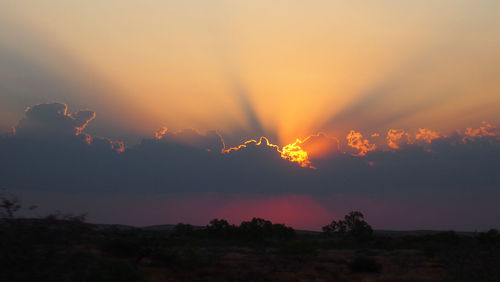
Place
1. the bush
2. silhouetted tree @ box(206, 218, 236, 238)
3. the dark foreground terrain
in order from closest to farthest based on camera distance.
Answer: the dark foreground terrain
the bush
silhouetted tree @ box(206, 218, 236, 238)

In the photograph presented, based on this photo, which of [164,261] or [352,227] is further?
[352,227]

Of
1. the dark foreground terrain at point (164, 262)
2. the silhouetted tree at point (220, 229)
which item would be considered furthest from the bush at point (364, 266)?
the silhouetted tree at point (220, 229)

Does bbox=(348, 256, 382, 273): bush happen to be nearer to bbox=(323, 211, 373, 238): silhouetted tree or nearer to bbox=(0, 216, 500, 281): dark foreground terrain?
bbox=(0, 216, 500, 281): dark foreground terrain

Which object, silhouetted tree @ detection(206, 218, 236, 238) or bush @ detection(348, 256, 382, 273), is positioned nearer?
bush @ detection(348, 256, 382, 273)

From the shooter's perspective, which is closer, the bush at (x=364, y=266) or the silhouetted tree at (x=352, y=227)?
the bush at (x=364, y=266)

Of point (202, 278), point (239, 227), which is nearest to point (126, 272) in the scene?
point (202, 278)

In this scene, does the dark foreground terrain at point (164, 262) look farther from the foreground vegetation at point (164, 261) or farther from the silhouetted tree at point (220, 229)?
the silhouetted tree at point (220, 229)

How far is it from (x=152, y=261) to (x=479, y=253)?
21.5 meters

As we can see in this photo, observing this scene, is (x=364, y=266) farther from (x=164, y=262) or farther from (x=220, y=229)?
(x=220, y=229)

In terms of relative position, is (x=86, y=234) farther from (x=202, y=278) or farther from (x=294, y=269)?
(x=294, y=269)

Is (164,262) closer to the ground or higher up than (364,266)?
higher up

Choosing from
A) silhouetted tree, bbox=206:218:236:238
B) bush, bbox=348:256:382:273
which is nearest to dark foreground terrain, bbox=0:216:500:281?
bush, bbox=348:256:382:273

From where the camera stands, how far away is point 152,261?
2958cm

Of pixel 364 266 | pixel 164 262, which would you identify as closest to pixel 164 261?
pixel 164 262
